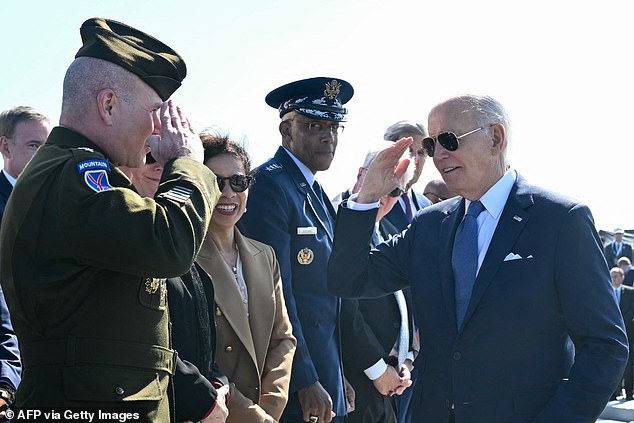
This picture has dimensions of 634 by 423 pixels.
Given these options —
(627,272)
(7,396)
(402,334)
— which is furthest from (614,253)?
(7,396)

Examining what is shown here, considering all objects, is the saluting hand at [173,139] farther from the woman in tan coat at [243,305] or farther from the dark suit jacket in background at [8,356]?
the dark suit jacket in background at [8,356]

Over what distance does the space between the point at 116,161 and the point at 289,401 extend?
7.55ft

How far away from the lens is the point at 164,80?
120 inches

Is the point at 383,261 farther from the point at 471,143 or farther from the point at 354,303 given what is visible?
the point at 354,303

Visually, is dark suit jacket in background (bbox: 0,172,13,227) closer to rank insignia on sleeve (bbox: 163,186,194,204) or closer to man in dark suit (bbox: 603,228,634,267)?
rank insignia on sleeve (bbox: 163,186,194,204)

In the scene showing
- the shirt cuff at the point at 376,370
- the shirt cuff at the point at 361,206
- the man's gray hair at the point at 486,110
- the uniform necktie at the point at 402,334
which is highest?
the man's gray hair at the point at 486,110

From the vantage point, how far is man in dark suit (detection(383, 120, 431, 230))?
6262mm

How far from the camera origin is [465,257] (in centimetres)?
365

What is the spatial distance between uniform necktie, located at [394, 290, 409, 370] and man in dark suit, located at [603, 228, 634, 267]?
1843 cm

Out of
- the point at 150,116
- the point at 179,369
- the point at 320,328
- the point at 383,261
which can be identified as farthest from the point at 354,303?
the point at 150,116

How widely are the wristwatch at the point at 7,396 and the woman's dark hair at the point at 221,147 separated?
1.53 m

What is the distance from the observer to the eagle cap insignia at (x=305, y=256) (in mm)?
4988

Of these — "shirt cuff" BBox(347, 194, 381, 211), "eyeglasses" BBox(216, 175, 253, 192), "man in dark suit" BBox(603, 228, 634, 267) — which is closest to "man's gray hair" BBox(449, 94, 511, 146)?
"shirt cuff" BBox(347, 194, 381, 211)

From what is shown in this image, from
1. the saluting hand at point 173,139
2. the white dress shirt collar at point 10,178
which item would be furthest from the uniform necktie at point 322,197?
the saluting hand at point 173,139
